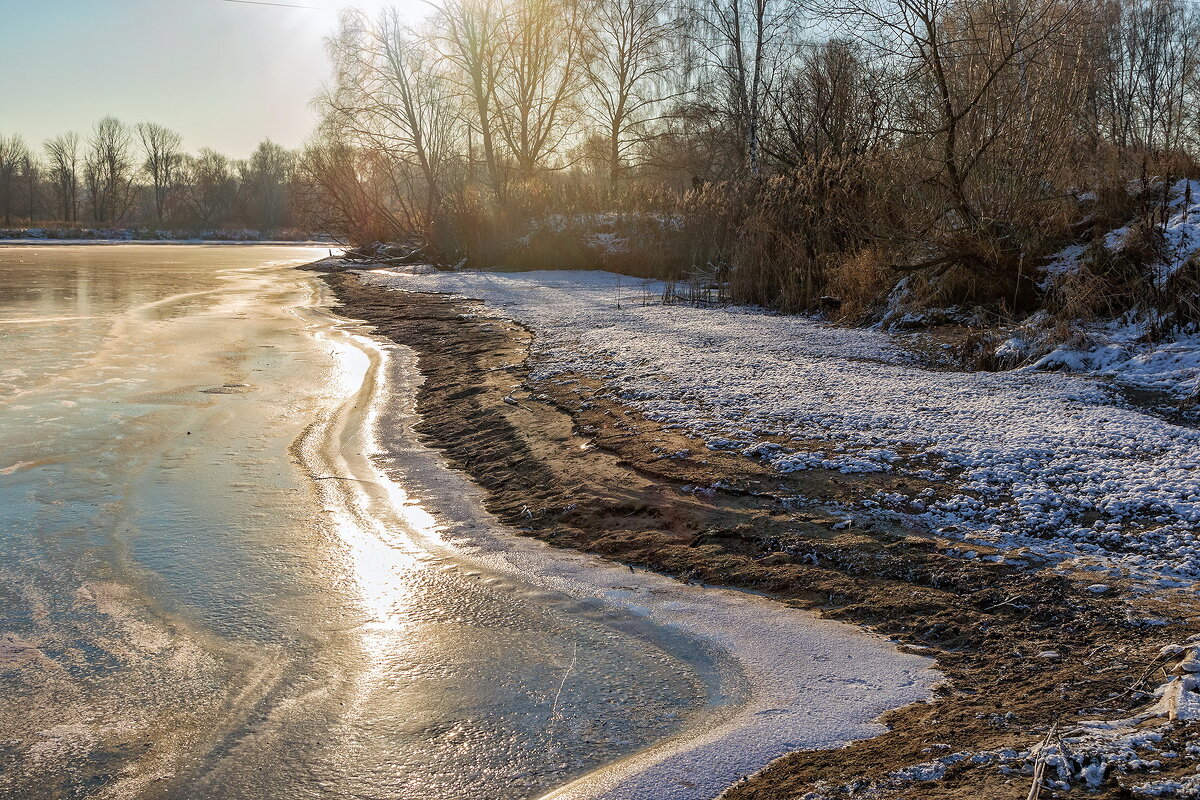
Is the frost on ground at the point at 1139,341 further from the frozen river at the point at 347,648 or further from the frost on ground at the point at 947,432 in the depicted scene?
the frozen river at the point at 347,648

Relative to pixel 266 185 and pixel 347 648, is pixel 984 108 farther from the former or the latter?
pixel 266 185

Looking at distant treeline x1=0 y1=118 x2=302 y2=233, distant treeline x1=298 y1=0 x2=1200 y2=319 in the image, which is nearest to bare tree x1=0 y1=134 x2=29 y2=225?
distant treeline x1=0 y1=118 x2=302 y2=233

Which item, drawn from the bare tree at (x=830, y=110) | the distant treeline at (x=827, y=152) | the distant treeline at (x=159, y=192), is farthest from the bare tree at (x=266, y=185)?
the bare tree at (x=830, y=110)

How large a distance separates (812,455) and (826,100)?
8189mm

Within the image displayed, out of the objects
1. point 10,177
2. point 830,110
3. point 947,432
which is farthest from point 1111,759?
point 10,177

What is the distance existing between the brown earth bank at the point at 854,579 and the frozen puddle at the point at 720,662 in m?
0.08

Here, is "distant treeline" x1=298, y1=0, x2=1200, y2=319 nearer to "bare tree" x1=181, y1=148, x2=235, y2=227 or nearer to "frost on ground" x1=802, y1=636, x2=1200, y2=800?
"frost on ground" x1=802, y1=636, x2=1200, y2=800

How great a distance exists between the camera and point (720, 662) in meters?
2.88

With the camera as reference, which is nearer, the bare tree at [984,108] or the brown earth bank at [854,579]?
the brown earth bank at [854,579]

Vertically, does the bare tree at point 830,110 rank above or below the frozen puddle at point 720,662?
above

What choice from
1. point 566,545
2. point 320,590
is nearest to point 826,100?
point 566,545

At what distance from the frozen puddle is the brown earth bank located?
81 mm

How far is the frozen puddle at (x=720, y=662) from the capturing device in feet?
7.39

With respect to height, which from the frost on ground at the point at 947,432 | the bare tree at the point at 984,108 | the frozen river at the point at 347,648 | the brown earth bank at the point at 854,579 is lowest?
the frozen river at the point at 347,648
